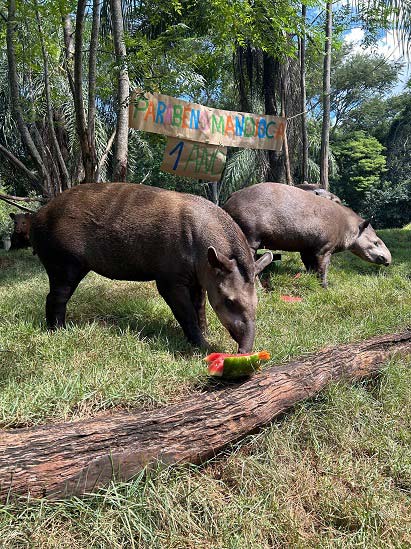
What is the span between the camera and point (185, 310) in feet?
15.4

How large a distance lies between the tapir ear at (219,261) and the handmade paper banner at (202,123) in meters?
3.37

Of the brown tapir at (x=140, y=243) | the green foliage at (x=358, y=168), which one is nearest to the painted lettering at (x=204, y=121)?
the brown tapir at (x=140, y=243)

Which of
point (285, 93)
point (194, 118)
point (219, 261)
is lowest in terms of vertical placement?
point (219, 261)

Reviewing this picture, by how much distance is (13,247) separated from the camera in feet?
41.1

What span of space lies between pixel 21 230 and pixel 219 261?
29.7 feet

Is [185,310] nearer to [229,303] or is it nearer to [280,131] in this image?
[229,303]

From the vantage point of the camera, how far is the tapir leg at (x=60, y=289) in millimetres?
4805

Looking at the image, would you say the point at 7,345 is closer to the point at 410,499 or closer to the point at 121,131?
the point at 410,499

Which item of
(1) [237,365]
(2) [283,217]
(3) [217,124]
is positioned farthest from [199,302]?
(3) [217,124]

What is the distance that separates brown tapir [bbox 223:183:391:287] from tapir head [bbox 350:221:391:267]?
1.37 feet

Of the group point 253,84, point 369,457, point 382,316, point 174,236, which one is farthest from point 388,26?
point 369,457

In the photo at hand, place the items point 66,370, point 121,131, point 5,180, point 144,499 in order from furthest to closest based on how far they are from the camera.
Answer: point 5,180, point 121,131, point 66,370, point 144,499

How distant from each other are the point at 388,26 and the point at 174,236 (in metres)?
9.21

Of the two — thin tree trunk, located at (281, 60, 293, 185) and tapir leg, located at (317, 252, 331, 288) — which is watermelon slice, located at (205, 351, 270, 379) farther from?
thin tree trunk, located at (281, 60, 293, 185)
